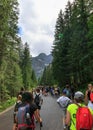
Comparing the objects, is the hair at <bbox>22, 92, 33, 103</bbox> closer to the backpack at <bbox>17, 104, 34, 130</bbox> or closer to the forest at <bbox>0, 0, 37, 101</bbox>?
the backpack at <bbox>17, 104, 34, 130</bbox>

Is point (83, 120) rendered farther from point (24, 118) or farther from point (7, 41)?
point (7, 41)

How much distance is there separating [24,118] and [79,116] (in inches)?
54.5

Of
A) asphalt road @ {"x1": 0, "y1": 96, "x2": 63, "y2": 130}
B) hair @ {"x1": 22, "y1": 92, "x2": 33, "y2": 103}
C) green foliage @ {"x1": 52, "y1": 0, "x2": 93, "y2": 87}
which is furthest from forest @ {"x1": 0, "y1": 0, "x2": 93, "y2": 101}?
hair @ {"x1": 22, "y1": 92, "x2": 33, "y2": 103}

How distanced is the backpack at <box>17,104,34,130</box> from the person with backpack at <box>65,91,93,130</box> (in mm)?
980

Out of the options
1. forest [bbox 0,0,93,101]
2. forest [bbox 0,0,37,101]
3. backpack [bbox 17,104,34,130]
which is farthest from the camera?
forest [bbox 0,0,93,101]

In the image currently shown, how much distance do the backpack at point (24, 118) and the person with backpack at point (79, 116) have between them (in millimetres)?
980

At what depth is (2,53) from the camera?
38.9 m

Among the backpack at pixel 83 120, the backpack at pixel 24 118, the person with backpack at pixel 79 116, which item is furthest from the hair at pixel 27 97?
the backpack at pixel 83 120

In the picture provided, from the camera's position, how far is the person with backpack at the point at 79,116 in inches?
283

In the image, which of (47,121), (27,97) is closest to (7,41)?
(47,121)

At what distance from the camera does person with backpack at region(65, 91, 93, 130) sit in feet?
23.6

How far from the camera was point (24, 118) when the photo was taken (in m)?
8.08

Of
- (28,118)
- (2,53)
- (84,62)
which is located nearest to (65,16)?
(84,62)

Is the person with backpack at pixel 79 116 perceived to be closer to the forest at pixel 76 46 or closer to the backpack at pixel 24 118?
the backpack at pixel 24 118
